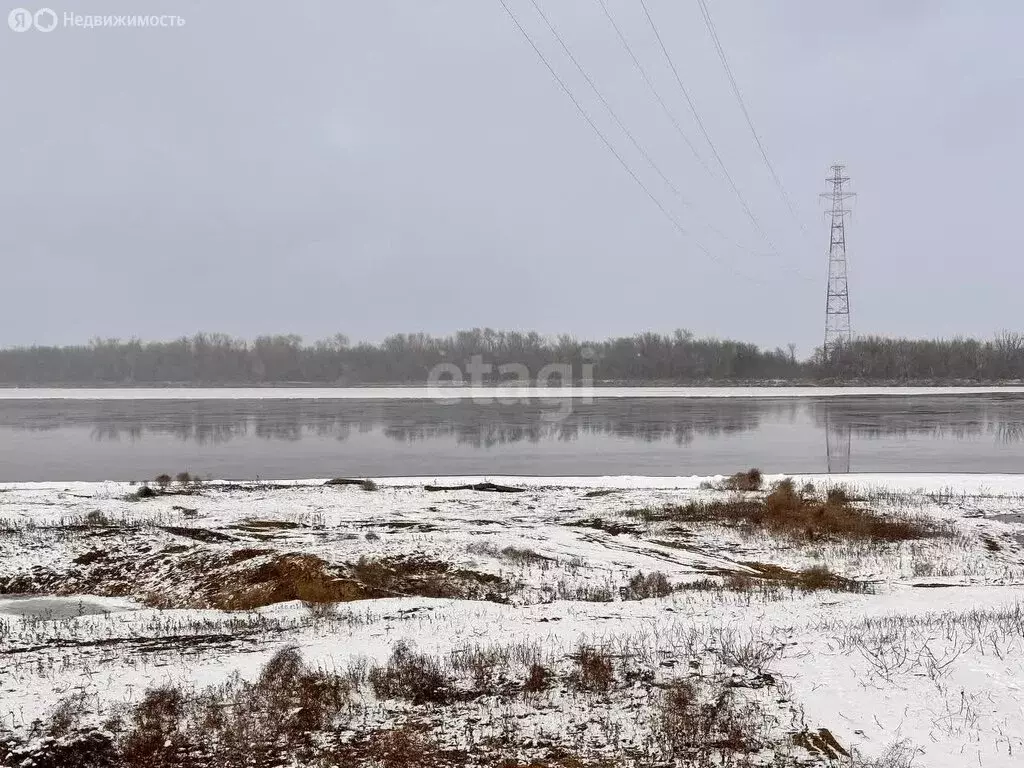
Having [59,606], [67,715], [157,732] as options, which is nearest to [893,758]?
[157,732]

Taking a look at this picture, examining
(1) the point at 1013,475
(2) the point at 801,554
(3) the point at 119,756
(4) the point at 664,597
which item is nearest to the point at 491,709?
(3) the point at 119,756

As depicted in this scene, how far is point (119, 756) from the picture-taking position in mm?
5195

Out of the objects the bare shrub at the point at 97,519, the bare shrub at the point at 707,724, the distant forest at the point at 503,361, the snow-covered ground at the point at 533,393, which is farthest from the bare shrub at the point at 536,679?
the distant forest at the point at 503,361

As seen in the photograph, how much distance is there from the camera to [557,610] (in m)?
8.91

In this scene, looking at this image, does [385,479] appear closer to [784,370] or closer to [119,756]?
[119,756]

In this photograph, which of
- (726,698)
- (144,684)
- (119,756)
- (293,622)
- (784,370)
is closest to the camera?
(119,756)

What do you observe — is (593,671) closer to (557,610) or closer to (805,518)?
(557,610)

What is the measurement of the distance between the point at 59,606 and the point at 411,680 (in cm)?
610

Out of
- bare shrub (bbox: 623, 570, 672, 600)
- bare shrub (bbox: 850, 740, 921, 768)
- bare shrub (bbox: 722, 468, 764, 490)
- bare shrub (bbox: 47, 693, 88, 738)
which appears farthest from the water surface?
bare shrub (bbox: 850, 740, 921, 768)

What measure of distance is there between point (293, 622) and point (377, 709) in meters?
2.99

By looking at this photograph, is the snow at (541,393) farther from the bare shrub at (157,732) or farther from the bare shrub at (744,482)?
the bare shrub at (157,732)

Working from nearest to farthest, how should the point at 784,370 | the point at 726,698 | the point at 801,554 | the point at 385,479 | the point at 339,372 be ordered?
the point at 726,698, the point at 801,554, the point at 385,479, the point at 784,370, the point at 339,372

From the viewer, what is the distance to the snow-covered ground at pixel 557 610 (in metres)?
5.67

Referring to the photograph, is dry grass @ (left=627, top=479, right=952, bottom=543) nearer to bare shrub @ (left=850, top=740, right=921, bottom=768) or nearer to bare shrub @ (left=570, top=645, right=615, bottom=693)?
bare shrub @ (left=570, top=645, right=615, bottom=693)
